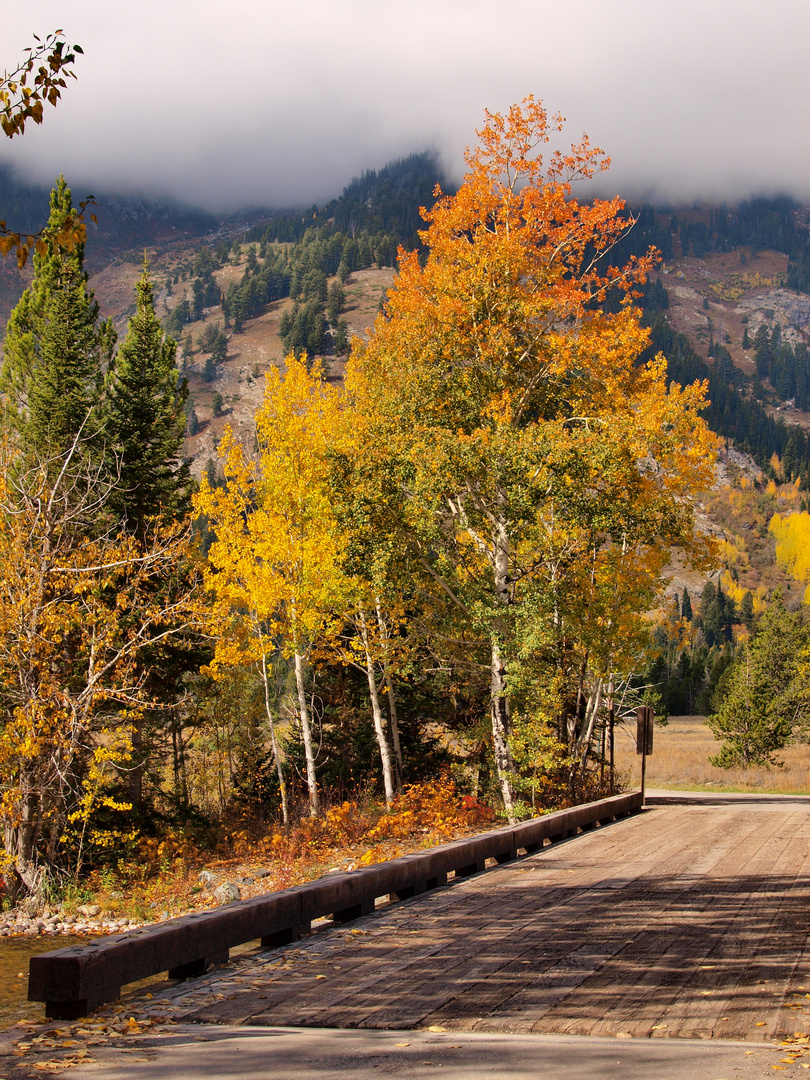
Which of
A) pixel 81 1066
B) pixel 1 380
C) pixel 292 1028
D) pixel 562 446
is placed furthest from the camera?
pixel 1 380

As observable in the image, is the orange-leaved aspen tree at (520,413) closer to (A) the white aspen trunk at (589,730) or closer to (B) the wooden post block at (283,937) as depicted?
(A) the white aspen trunk at (589,730)

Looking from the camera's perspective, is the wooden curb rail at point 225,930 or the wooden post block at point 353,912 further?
the wooden post block at point 353,912

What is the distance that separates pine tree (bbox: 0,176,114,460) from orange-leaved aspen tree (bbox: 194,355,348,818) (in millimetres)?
4173

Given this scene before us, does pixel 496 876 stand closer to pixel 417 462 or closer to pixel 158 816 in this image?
pixel 417 462

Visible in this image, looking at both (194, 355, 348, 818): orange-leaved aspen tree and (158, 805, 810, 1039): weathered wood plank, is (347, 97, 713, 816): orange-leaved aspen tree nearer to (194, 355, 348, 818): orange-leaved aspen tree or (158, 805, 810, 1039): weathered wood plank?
(194, 355, 348, 818): orange-leaved aspen tree

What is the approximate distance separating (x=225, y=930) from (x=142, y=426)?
64.3 feet

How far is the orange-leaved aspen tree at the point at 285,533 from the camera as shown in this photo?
2156cm

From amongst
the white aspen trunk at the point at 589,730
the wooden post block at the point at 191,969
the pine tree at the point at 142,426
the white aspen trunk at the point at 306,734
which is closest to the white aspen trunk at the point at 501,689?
the white aspen trunk at the point at 589,730

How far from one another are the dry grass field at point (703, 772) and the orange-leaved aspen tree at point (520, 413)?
8436 mm

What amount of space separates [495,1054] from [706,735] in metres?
76.9

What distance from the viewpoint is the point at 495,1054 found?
4.37 metres

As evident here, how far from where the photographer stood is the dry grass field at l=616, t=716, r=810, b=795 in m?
33.8

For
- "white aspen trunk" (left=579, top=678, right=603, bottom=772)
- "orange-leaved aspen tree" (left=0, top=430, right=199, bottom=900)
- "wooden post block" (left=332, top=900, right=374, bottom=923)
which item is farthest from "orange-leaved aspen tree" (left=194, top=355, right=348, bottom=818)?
"wooden post block" (left=332, top=900, right=374, bottom=923)

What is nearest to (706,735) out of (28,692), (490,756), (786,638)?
(786,638)
